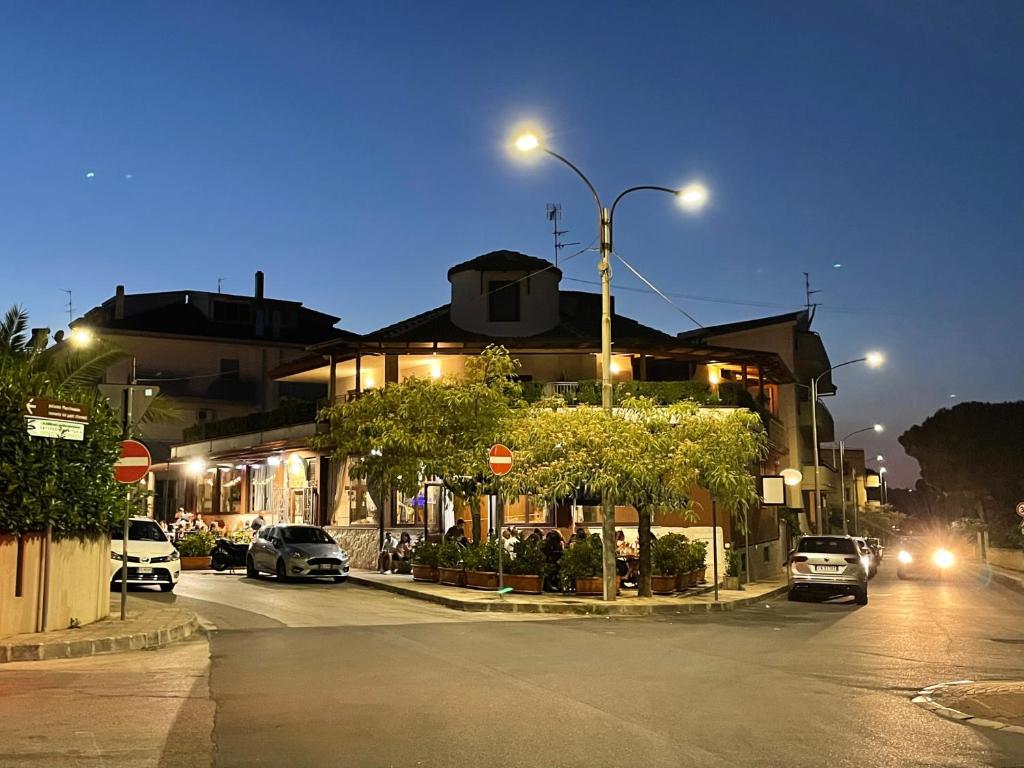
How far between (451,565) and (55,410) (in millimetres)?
13692

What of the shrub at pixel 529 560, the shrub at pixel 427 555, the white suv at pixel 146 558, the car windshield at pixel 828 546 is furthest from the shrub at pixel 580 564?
the white suv at pixel 146 558

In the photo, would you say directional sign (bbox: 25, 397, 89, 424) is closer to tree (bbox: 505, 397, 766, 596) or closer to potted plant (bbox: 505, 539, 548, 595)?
tree (bbox: 505, 397, 766, 596)

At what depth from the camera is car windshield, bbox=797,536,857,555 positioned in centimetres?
2488

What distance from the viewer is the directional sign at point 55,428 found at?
1259 cm

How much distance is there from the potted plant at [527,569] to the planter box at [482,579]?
15.3 inches

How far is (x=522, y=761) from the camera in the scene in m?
6.83

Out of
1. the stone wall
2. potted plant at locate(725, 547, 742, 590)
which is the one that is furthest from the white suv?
potted plant at locate(725, 547, 742, 590)

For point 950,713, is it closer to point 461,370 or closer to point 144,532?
point 144,532

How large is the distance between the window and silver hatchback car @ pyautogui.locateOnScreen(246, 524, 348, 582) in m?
11.9

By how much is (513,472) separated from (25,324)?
10188 millimetres

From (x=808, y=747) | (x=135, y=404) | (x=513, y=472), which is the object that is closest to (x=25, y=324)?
(x=135, y=404)

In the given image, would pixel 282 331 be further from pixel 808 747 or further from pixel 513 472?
pixel 808 747

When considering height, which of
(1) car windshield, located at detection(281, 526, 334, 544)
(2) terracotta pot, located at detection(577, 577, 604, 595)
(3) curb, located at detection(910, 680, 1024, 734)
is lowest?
(3) curb, located at detection(910, 680, 1024, 734)

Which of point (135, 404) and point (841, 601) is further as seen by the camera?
point (841, 601)
